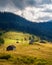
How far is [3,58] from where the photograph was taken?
300ft

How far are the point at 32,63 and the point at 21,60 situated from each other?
5810mm

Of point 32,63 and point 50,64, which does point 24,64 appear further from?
point 50,64

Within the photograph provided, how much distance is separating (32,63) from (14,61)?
8.16m

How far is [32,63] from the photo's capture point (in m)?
82.0

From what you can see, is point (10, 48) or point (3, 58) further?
point (10, 48)

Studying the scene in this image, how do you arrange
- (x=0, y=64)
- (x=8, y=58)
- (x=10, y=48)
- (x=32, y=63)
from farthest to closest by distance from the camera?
1. (x=10, y=48)
2. (x=8, y=58)
3. (x=32, y=63)
4. (x=0, y=64)

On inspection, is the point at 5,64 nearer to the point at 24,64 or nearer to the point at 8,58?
the point at 24,64

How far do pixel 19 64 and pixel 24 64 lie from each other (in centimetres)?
205

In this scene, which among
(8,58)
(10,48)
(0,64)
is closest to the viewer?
(0,64)

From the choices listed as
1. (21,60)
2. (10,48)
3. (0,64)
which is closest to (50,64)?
(21,60)

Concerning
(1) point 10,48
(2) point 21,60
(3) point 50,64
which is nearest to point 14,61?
(2) point 21,60

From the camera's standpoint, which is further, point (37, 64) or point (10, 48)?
point (10, 48)

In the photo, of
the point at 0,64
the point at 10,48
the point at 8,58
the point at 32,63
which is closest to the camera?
the point at 0,64

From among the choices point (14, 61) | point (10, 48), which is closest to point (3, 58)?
point (14, 61)
